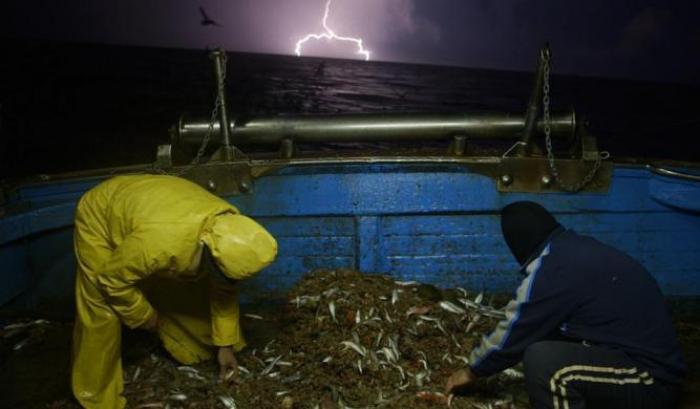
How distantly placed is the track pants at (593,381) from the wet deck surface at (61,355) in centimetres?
90

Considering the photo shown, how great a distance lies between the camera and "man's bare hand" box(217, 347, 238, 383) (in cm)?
419

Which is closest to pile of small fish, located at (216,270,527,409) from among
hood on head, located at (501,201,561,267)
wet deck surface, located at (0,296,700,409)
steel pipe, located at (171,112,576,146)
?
wet deck surface, located at (0,296,700,409)

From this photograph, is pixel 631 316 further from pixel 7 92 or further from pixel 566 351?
pixel 7 92

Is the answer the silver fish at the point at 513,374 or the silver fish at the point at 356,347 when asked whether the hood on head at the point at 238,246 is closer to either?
the silver fish at the point at 356,347

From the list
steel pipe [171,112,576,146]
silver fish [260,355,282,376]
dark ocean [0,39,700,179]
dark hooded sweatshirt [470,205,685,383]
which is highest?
dark ocean [0,39,700,179]

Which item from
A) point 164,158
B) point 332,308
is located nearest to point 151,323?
point 332,308

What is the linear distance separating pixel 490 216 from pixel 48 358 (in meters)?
4.75

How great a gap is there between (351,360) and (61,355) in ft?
9.77

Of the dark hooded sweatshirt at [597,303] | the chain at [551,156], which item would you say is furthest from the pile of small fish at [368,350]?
A: the chain at [551,156]

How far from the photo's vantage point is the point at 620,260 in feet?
9.82

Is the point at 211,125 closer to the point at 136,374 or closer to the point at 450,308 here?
the point at 136,374

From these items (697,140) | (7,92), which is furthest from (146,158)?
(697,140)

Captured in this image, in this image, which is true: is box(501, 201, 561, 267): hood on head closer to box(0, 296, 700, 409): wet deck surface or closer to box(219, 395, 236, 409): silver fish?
box(0, 296, 700, 409): wet deck surface

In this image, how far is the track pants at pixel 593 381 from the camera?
3014 mm
